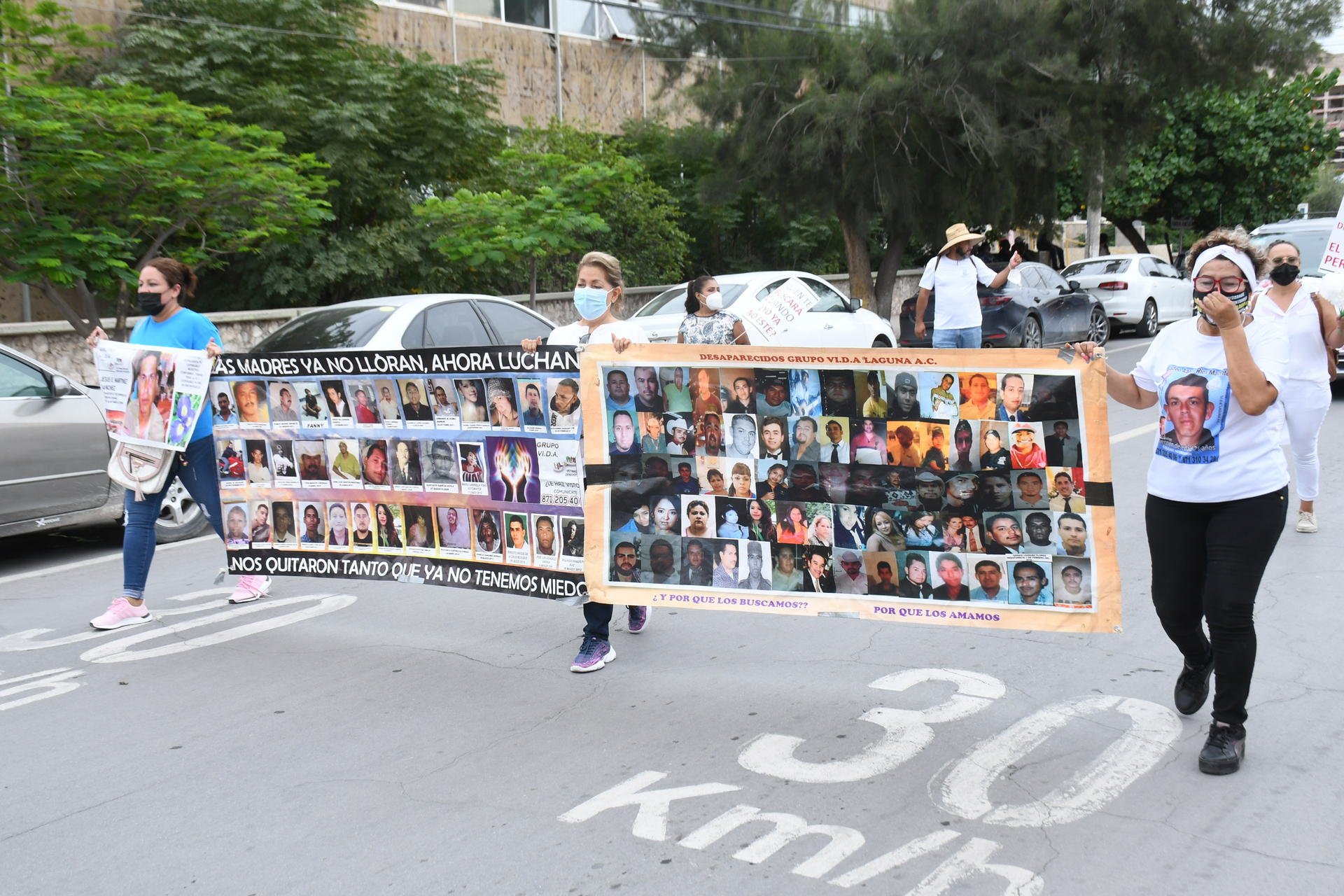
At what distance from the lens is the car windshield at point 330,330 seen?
8797mm

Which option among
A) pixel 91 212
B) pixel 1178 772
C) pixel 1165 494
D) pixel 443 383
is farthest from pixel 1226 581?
pixel 91 212

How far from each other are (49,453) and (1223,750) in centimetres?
728

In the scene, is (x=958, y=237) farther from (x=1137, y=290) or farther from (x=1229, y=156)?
(x=1229, y=156)

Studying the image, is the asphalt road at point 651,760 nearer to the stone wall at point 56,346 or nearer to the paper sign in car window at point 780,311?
the paper sign in car window at point 780,311

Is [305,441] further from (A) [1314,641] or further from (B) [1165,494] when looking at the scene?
(A) [1314,641]

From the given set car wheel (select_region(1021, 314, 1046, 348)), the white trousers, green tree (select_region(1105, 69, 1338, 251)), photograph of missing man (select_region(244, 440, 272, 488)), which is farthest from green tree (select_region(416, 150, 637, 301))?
green tree (select_region(1105, 69, 1338, 251))

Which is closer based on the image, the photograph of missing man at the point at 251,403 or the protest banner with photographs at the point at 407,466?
the protest banner with photographs at the point at 407,466

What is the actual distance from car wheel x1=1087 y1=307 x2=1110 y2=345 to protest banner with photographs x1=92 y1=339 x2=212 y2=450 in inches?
671

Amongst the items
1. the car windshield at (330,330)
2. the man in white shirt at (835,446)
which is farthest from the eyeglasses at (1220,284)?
the car windshield at (330,330)

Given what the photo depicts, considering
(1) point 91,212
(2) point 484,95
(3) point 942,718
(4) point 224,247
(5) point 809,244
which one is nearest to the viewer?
(3) point 942,718

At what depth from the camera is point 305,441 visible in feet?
19.0

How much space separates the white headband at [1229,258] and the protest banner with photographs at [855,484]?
1.52ft

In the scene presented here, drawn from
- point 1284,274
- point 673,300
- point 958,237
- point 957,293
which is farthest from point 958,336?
point 1284,274

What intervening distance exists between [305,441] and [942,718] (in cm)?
332
